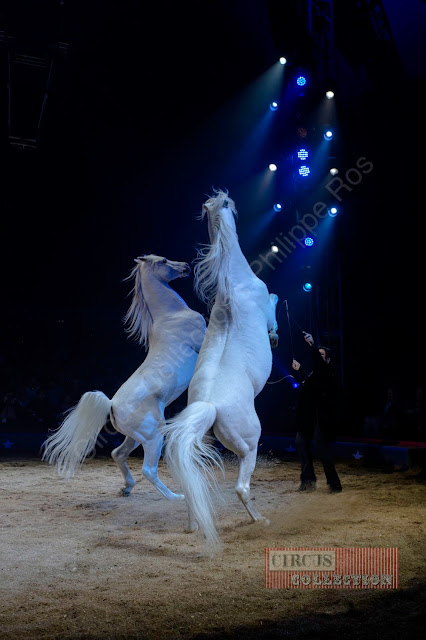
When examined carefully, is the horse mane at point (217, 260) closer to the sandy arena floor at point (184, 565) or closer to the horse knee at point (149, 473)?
the horse knee at point (149, 473)

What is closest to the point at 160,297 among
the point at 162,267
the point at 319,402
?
the point at 162,267

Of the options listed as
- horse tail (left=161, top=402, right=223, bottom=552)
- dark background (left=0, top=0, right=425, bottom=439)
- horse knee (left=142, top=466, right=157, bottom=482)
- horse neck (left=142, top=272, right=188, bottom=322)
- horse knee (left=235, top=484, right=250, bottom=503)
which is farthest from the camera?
dark background (left=0, top=0, right=425, bottom=439)

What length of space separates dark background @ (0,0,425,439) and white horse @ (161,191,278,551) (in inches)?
196

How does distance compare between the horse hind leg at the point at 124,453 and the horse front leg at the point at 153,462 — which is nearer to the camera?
the horse front leg at the point at 153,462

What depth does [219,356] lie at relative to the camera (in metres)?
4.38

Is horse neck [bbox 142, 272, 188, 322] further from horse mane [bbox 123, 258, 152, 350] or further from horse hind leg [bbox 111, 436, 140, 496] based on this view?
horse hind leg [bbox 111, 436, 140, 496]

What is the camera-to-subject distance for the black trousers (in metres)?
5.72

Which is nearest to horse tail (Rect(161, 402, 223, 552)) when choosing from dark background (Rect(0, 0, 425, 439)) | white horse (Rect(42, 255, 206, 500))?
white horse (Rect(42, 255, 206, 500))

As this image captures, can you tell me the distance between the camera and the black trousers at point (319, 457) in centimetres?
572

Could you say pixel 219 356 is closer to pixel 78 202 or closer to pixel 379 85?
pixel 379 85

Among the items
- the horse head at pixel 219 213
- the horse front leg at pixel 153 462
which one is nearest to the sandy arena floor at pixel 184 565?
the horse front leg at pixel 153 462

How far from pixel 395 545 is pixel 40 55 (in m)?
8.23
